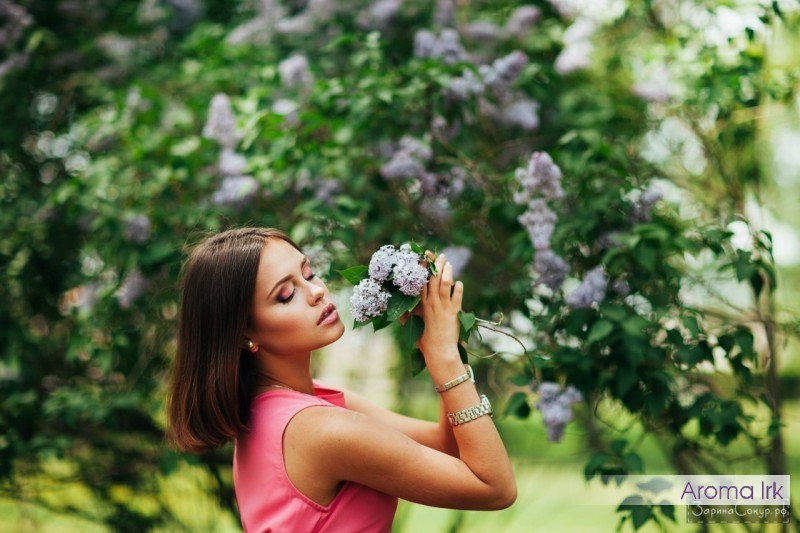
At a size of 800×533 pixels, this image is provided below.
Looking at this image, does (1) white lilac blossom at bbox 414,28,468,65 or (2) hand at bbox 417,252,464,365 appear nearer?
(2) hand at bbox 417,252,464,365

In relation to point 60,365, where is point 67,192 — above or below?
above

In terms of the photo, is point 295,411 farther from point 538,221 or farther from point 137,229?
point 137,229

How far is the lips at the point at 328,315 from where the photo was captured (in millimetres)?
1527

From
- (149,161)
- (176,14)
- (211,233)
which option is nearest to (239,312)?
(211,233)

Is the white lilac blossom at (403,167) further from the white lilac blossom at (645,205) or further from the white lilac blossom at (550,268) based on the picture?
the white lilac blossom at (645,205)

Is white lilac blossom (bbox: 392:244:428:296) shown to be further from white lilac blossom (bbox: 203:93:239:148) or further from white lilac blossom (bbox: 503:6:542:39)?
white lilac blossom (bbox: 503:6:542:39)

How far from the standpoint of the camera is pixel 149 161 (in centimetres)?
312

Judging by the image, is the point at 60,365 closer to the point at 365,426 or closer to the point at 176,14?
the point at 176,14

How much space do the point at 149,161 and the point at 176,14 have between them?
128cm

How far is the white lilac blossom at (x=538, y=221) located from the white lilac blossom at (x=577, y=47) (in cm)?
110

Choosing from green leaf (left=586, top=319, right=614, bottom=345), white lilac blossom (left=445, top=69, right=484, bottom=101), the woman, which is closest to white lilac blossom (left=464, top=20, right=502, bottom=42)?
white lilac blossom (left=445, top=69, right=484, bottom=101)

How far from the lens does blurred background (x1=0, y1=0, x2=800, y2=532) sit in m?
2.29

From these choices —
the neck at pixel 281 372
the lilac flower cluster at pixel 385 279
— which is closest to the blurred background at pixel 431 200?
the neck at pixel 281 372

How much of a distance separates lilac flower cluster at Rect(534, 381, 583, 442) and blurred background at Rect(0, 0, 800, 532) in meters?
0.01
